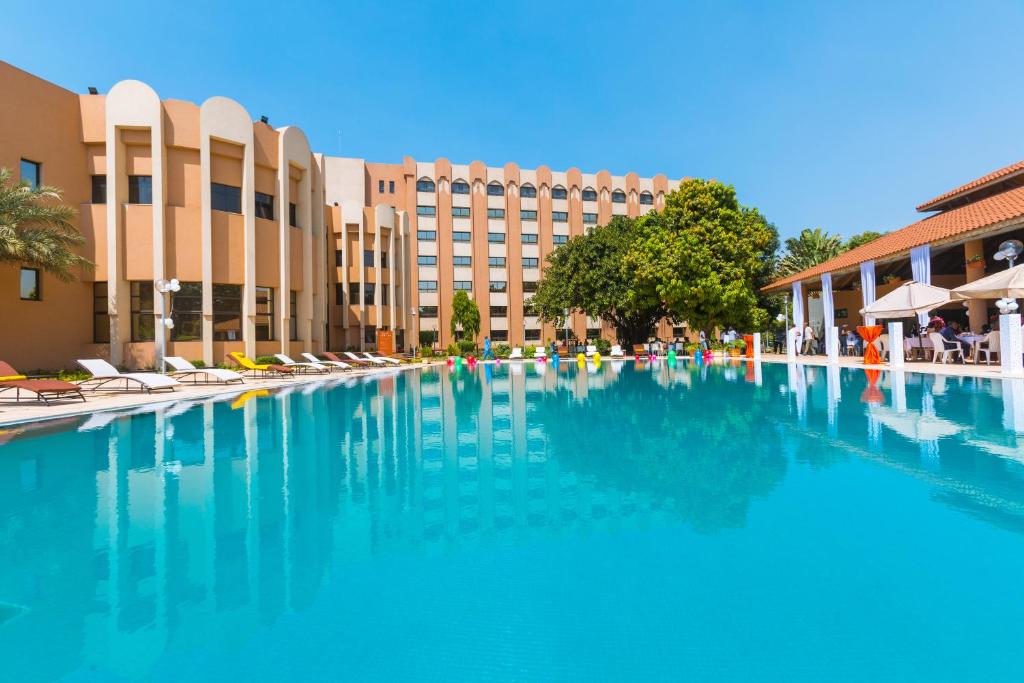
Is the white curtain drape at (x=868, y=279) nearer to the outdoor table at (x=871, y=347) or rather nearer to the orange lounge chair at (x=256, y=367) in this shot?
the outdoor table at (x=871, y=347)

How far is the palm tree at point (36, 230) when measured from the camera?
1720 centimetres

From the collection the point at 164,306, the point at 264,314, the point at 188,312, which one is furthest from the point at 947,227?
the point at 188,312

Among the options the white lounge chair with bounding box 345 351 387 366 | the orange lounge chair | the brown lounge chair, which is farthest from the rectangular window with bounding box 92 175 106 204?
the white lounge chair with bounding box 345 351 387 366

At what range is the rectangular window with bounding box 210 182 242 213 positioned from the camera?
22.8m

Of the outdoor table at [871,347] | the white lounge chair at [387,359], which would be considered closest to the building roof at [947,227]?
the outdoor table at [871,347]

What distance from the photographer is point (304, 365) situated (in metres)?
22.2

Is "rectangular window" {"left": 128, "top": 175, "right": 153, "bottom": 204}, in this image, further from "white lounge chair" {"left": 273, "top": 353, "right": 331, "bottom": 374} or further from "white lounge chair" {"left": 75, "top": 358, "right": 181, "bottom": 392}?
"white lounge chair" {"left": 75, "top": 358, "right": 181, "bottom": 392}

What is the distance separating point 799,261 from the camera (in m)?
46.2

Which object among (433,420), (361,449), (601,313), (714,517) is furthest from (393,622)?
(601,313)

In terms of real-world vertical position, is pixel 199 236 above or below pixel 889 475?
above

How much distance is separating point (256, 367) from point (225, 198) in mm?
8051

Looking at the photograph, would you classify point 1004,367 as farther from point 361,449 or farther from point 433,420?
point 361,449

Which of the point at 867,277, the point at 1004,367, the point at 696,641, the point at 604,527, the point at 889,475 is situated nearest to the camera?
the point at 696,641

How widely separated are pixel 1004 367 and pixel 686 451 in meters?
13.9
